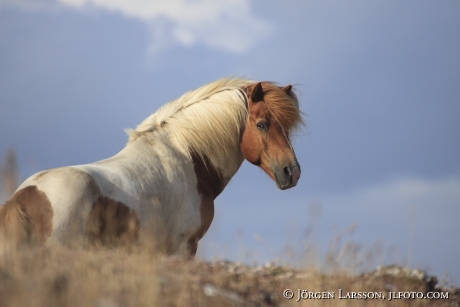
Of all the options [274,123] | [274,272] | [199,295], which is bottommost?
[274,272]

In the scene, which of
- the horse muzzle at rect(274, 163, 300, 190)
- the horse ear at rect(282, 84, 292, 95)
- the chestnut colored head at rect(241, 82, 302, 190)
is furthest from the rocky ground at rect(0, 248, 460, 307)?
the horse ear at rect(282, 84, 292, 95)

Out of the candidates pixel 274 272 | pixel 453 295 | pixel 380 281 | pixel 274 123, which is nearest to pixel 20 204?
pixel 274 272

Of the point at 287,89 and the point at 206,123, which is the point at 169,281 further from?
the point at 287,89

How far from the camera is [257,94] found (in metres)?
8.27

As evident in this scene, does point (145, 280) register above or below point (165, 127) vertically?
below

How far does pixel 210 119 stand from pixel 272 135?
84 centimetres

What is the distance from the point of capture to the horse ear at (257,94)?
8.18 meters

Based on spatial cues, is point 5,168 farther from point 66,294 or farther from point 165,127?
point 66,294

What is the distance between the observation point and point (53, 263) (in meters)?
5.03

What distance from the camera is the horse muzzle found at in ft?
26.0

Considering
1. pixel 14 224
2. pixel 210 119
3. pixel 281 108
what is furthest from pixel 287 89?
pixel 14 224

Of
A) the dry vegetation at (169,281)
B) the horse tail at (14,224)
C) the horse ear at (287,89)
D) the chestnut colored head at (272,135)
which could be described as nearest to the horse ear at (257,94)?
the chestnut colored head at (272,135)

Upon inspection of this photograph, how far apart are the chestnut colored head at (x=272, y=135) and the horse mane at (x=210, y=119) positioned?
0.05 ft

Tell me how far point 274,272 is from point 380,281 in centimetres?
122
